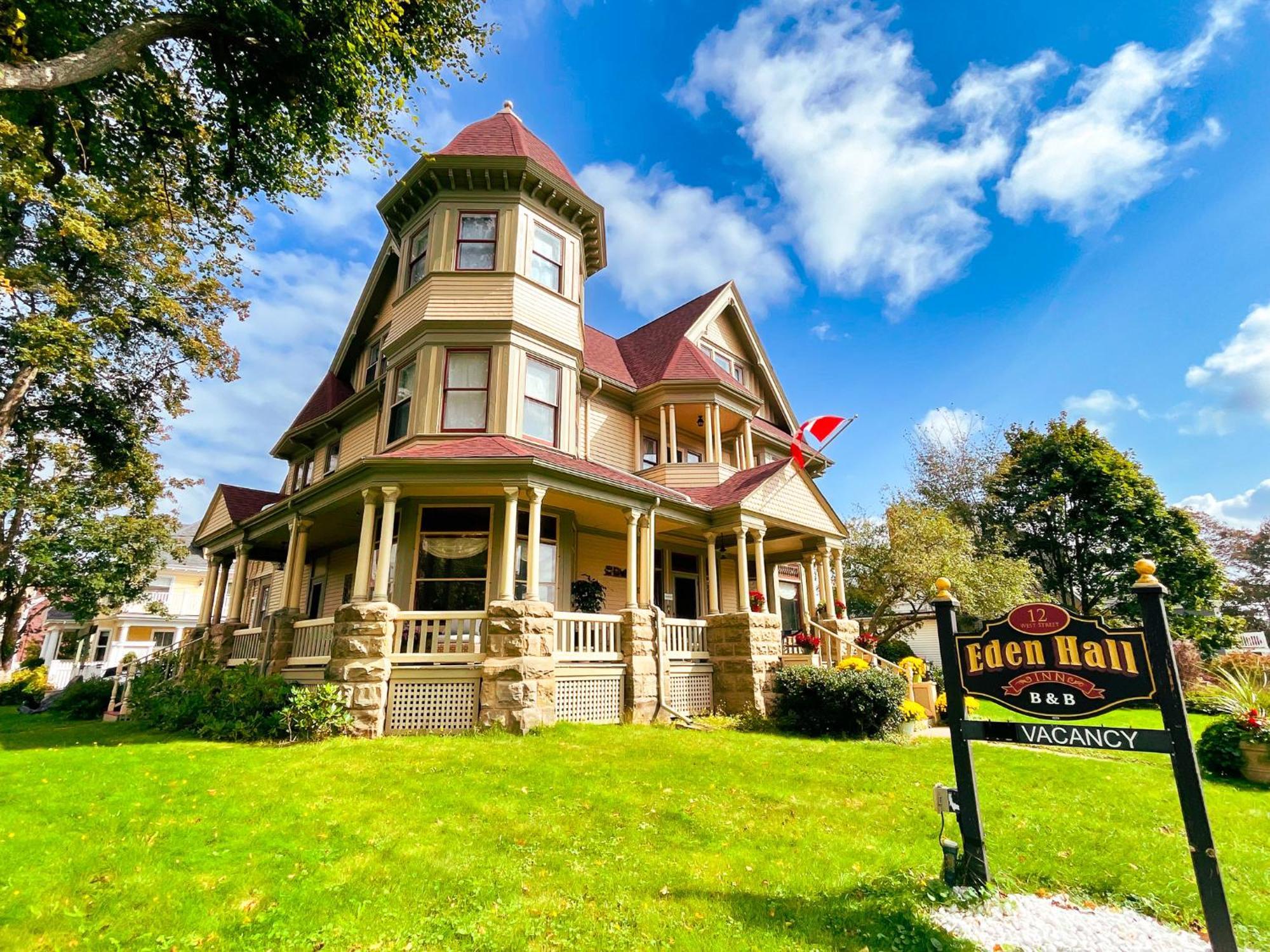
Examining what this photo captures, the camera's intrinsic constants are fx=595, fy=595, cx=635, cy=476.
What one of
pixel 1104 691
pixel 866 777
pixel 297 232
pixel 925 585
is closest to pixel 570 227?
pixel 297 232

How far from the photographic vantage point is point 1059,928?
3.79 m

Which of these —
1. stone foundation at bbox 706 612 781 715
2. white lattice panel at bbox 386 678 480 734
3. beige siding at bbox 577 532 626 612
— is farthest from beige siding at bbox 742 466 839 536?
white lattice panel at bbox 386 678 480 734

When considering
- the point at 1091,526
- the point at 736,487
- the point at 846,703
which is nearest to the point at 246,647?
the point at 736,487

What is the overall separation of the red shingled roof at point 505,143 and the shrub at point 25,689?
2058 centimetres

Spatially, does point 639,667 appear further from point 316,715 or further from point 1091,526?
point 1091,526

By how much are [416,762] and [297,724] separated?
287cm

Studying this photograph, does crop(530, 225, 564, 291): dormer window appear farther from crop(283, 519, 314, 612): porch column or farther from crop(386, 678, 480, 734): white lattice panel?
crop(386, 678, 480, 734): white lattice panel

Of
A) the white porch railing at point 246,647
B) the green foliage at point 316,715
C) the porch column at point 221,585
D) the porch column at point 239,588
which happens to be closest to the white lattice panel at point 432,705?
the green foliage at point 316,715

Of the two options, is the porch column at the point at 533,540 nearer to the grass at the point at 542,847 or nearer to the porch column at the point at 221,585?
the grass at the point at 542,847

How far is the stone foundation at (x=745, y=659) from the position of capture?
497 inches

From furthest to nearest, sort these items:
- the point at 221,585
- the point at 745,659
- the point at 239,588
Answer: the point at 221,585
the point at 239,588
the point at 745,659

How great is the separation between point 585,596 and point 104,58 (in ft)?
37.9

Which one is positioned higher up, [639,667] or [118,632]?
[118,632]

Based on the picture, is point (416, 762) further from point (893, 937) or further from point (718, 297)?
point (718, 297)
